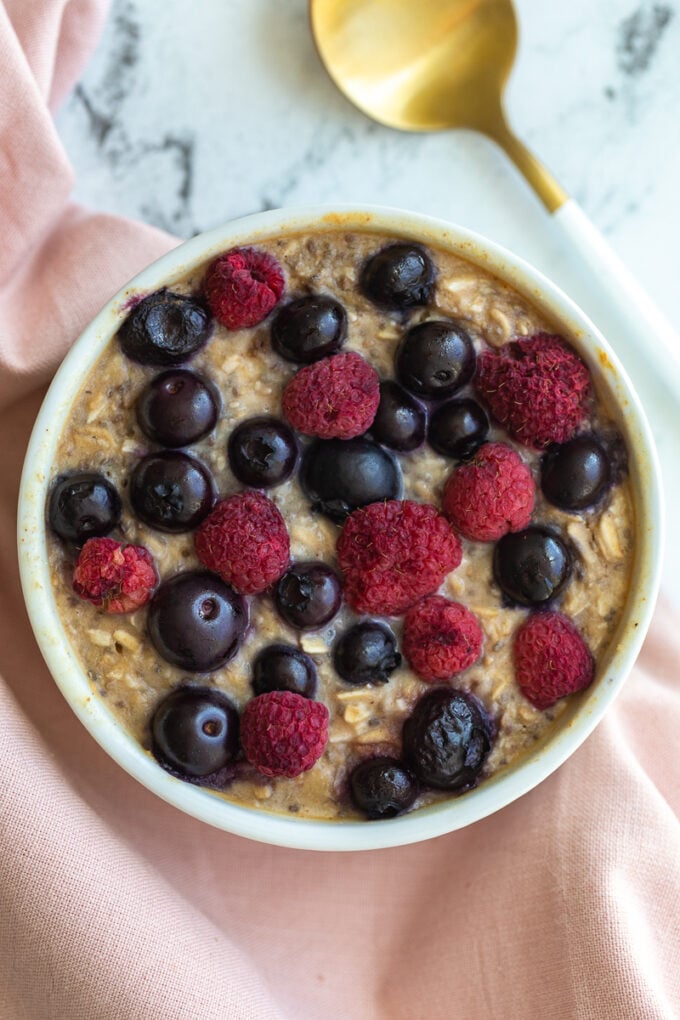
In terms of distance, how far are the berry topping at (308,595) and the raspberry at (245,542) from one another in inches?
0.9

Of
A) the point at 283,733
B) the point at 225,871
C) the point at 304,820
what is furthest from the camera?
the point at 225,871

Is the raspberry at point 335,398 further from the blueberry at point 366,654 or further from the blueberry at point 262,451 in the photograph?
the blueberry at point 366,654

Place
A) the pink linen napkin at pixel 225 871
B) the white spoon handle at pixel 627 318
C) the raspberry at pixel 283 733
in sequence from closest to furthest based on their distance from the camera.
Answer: the raspberry at pixel 283 733 < the pink linen napkin at pixel 225 871 < the white spoon handle at pixel 627 318

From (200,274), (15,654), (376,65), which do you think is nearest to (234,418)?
(200,274)

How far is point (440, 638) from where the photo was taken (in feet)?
4.29

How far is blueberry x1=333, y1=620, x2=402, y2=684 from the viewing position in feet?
4.35

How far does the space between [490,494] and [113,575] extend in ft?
1.60

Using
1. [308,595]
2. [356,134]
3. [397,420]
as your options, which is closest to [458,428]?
[397,420]

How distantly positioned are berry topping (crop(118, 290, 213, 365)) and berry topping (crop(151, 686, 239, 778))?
0.44 m

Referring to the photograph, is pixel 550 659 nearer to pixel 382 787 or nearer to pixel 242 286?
pixel 382 787

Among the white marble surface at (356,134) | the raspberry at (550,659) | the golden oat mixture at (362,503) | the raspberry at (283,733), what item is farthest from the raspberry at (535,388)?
the raspberry at (283,733)

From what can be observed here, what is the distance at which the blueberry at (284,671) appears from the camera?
1.32 m

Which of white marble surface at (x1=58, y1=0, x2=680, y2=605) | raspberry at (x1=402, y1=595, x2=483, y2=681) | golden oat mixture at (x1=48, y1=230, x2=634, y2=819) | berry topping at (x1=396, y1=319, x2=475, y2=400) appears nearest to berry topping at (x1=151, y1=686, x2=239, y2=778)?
golden oat mixture at (x1=48, y1=230, x2=634, y2=819)

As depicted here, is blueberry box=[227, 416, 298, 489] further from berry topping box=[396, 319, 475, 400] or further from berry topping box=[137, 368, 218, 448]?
berry topping box=[396, 319, 475, 400]
